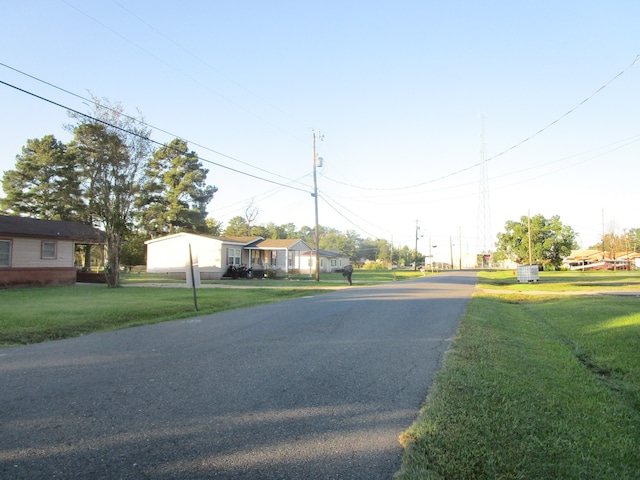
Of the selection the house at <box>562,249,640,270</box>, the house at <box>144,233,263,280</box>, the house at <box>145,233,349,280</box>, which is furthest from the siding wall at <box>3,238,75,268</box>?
the house at <box>562,249,640,270</box>

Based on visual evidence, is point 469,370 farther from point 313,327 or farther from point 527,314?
point 527,314

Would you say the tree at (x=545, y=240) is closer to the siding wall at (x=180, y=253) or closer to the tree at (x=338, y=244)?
the siding wall at (x=180, y=253)

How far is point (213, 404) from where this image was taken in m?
4.57

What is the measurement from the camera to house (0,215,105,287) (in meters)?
23.3

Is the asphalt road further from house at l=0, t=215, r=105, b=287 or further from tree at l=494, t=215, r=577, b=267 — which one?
tree at l=494, t=215, r=577, b=267

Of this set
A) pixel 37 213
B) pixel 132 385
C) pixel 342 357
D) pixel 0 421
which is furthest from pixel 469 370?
pixel 37 213

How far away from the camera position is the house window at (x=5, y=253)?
909 inches

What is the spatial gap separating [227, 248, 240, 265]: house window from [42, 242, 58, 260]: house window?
57.5 ft

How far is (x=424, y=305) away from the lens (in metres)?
14.9

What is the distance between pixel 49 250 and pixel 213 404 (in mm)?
25673

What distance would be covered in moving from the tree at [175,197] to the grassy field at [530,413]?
159 ft

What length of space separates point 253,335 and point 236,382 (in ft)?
11.2

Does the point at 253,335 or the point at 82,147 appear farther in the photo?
the point at 82,147

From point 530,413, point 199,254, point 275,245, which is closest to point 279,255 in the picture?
point 275,245
